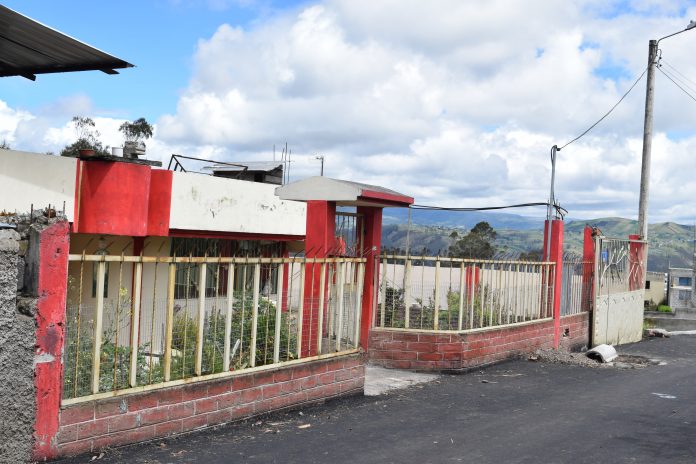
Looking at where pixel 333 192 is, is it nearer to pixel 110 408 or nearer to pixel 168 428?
pixel 168 428

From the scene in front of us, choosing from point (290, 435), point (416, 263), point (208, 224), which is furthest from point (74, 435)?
point (208, 224)

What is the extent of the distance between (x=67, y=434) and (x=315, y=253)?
414cm

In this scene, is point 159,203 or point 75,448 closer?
point 75,448

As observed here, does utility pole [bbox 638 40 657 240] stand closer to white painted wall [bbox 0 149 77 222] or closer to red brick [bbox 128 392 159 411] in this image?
white painted wall [bbox 0 149 77 222]

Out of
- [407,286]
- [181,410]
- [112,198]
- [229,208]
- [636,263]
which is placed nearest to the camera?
[181,410]

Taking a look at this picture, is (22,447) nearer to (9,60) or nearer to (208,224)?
(9,60)

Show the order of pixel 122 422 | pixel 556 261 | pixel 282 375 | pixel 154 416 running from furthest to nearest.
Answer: pixel 556 261 → pixel 282 375 → pixel 154 416 → pixel 122 422

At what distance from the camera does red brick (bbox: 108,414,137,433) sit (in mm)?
6551

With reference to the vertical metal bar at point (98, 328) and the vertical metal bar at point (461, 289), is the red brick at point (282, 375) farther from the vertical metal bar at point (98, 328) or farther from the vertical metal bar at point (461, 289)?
the vertical metal bar at point (461, 289)

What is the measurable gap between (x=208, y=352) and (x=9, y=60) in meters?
5.09

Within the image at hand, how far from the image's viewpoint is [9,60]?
9.95 meters

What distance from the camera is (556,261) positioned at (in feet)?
51.3

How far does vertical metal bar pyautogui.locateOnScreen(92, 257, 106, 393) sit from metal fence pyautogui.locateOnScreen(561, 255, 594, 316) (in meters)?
11.4

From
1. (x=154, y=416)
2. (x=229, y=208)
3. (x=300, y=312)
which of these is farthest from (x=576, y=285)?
(x=154, y=416)
